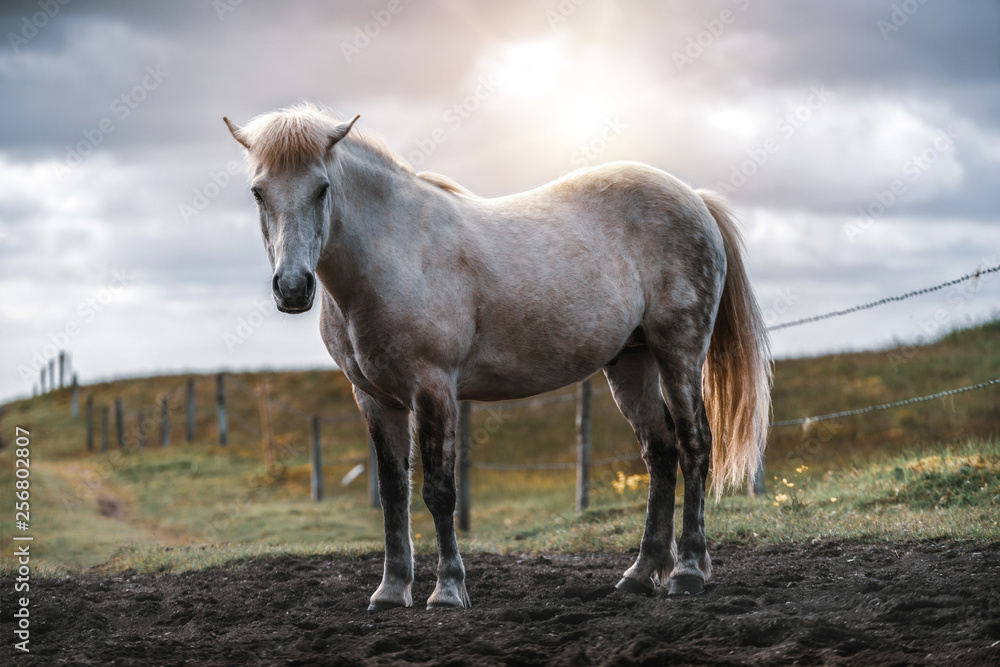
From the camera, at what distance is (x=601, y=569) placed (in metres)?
5.41

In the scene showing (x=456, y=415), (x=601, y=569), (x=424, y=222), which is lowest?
(x=601, y=569)

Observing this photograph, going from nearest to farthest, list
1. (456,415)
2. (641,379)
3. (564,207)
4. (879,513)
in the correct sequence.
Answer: (456,415), (564,207), (641,379), (879,513)

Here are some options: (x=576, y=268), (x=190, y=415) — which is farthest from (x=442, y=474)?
(x=190, y=415)

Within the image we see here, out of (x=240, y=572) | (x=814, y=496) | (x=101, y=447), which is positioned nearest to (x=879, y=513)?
(x=814, y=496)

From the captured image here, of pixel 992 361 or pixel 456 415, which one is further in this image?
pixel 992 361

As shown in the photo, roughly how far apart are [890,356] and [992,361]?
231 centimetres

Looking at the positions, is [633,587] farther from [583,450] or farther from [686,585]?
[583,450]

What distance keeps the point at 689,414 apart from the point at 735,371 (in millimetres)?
756

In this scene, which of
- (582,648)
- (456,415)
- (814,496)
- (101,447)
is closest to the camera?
(582,648)

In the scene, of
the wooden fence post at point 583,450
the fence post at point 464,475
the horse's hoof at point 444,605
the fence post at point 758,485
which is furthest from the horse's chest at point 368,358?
the fence post at point 464,475

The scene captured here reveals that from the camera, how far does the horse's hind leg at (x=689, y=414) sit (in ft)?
15.3

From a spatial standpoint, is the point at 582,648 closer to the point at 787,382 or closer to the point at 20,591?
the point at 20,591

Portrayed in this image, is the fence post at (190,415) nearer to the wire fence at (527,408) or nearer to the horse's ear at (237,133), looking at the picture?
the wire fence at (527,408)

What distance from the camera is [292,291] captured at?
348cm
